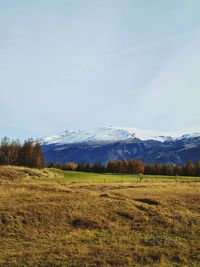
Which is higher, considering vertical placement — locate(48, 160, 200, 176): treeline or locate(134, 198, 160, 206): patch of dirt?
locate(48, 160, 200, 176): treeline

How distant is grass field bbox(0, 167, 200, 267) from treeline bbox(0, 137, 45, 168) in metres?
55.9

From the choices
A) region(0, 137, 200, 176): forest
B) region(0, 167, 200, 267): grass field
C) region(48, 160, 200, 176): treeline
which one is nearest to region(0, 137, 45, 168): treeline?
region(0, 137, 200, 176): forest

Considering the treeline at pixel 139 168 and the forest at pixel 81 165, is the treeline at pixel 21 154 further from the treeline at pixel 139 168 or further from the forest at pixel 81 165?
the treeline at pixel 139 168

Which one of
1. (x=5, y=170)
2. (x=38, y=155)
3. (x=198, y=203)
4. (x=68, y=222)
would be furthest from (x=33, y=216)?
(x=38, y=155)

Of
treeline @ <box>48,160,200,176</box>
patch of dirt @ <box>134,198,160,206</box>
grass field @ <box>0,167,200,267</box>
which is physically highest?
treeline @ <box>48,160,200,176</box>

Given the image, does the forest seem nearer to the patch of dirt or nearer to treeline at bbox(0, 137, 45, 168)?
treeline at bbox(0, 137, 45, 168)

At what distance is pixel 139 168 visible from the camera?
127m

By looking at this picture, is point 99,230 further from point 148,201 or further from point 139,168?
point 139,168

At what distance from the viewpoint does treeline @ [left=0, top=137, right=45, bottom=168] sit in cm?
9406

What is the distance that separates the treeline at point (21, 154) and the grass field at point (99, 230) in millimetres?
55900

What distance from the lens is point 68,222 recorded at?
1153 inches

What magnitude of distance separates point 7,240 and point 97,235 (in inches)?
243

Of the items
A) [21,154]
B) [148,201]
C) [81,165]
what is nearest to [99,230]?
[148,201]

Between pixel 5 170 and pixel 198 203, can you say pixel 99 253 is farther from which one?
pixel 5 170
